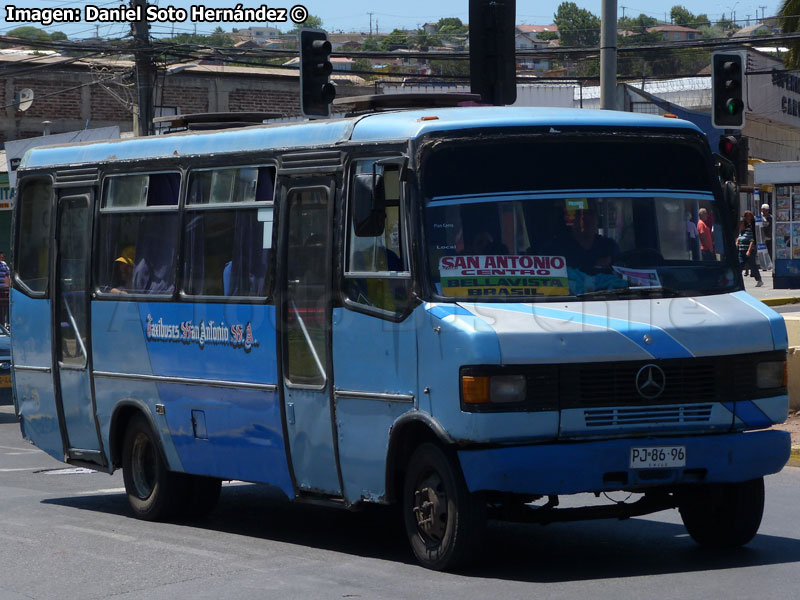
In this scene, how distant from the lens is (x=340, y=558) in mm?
8625

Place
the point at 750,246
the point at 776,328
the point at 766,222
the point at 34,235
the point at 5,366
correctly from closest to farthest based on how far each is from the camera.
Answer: the point at 776,328
the point at 34,235
the point at 5,366
the point at 750,246
the point at 766,222

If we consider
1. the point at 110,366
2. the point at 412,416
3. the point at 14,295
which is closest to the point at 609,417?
the point at 412,416

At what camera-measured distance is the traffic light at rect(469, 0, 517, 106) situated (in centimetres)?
1487

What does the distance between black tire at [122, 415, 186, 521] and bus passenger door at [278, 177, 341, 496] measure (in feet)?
5.88

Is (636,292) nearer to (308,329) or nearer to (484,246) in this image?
(484,246)

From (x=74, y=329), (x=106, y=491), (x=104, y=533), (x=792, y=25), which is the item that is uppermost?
(x=792, y=25)

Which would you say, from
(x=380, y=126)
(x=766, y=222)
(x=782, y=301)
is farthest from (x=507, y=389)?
(x=766, y=222)

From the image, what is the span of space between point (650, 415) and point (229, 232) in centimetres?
347

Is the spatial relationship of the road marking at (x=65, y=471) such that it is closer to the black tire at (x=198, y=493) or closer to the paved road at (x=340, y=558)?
the paved road at (x=340, y=558)

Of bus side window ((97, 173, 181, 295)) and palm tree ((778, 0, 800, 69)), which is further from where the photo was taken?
palm tree ((778, 0, 800, 69))

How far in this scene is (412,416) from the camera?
7.94 meters

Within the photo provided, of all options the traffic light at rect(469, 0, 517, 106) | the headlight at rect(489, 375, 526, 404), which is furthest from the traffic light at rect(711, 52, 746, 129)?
the headlight at rect(489, 375, 526, 404)

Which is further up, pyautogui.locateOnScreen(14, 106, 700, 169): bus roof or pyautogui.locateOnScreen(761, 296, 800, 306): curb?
pyautogui.locateOnScreen(14, 106, 700, 169): bus roof

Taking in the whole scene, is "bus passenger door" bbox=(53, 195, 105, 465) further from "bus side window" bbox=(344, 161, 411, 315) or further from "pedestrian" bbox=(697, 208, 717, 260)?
"pedestrian" bbox=(697, 208, 717, 260)
